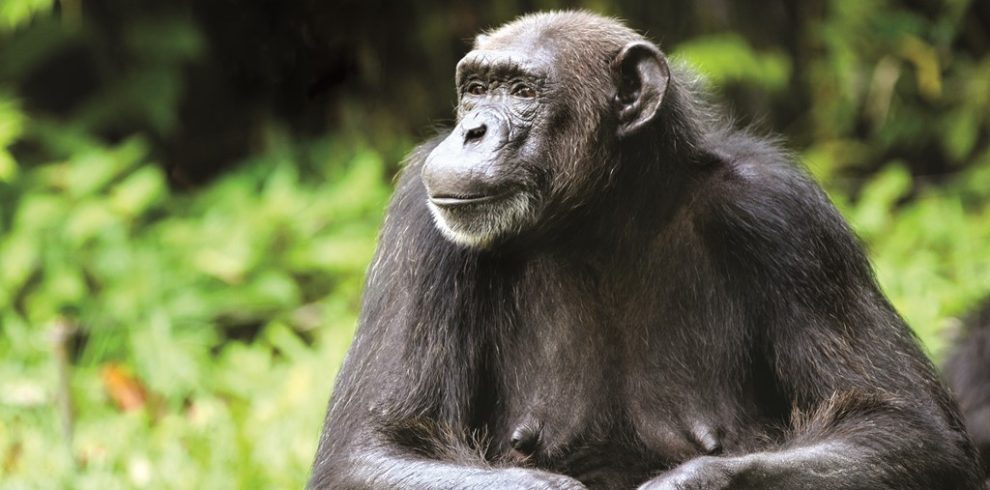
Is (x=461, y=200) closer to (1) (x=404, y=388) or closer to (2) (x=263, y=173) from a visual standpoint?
(1) (x=404, y=388)

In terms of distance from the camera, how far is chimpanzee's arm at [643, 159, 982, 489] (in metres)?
5.20

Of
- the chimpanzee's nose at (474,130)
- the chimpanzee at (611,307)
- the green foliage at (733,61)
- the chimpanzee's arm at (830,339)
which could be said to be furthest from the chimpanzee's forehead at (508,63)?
the green foliage at (733,61)

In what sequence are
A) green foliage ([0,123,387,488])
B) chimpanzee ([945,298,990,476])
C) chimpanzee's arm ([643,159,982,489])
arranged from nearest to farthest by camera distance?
chimpanzee's arm ([643,159,982,489]) → chimpanzee ([945,298,990,476]) → green foliage ([0,123,387,488])

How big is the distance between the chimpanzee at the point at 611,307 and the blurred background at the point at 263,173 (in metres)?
2.38

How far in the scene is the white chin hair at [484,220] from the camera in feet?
17.0

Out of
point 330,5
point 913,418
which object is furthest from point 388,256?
point 330,5

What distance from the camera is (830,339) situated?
5387mm

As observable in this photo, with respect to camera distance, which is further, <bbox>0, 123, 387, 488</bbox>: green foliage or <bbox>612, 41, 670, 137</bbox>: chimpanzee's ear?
<bbox>0, 123, 387, 488</bbox>: green foliage

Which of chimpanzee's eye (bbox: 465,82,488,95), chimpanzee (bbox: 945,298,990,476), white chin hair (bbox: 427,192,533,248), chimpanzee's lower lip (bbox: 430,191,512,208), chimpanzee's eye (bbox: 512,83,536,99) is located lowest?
chimpanzee (bbox: 945,298,990,476)

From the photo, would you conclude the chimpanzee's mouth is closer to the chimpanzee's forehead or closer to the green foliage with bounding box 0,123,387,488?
the chimpanzee's forehead

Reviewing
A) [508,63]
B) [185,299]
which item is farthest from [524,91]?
[185,299]

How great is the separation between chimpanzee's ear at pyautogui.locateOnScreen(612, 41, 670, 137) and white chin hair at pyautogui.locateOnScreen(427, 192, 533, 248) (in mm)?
554

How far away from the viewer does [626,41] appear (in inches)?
224

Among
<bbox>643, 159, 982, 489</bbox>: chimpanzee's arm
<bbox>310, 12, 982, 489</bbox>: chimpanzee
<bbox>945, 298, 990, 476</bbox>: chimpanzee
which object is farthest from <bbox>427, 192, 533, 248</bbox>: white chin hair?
<bbox>945, 298, 990, 476</bbox>: chimpanzee
